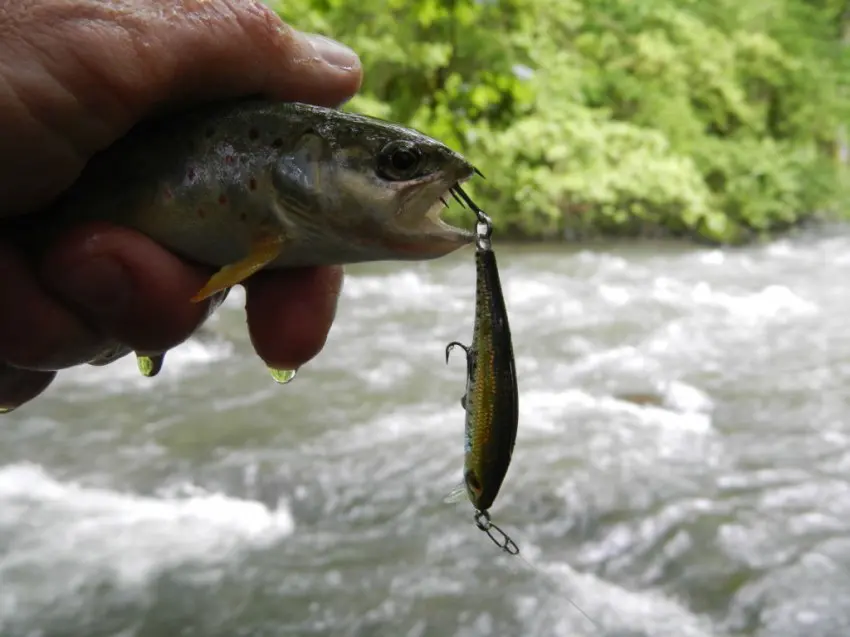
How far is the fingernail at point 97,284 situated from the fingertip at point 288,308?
290 mm

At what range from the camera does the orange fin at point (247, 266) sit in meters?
1.28

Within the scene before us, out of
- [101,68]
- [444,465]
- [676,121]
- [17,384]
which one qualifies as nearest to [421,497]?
[444,465]

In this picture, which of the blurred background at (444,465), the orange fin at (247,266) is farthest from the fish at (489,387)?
the blurred background at (444,465)

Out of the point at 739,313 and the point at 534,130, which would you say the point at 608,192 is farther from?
the point at 739,313

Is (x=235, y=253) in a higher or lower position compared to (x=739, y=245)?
higher

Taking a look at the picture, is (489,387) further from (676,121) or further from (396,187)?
(676,121)

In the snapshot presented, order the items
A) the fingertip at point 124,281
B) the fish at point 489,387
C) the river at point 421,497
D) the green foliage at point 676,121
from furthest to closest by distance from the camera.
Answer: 1. the green foliage at point 676,121
2. the river at point 421,497
3. the fingertip at point 124,281
4. the fish at point 489,387

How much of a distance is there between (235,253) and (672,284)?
11.6 meters

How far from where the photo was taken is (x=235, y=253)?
1403 mm

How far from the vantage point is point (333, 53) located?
1643mm

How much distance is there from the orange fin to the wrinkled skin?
0.64ft

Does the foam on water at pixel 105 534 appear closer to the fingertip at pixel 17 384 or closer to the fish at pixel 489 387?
the fingertip at pixel 17 384

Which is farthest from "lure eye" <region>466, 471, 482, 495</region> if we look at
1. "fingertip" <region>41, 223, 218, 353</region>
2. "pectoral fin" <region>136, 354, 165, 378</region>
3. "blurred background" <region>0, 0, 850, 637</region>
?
"blurred background" <region>0, 0, 850, 637</region>

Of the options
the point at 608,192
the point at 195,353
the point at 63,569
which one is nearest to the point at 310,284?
the point at 63,569
